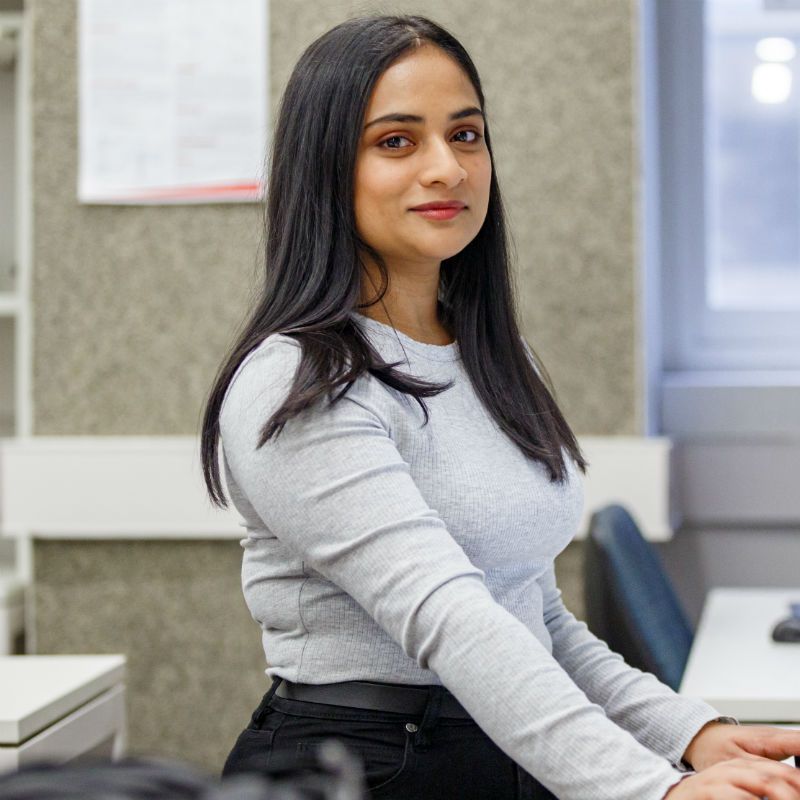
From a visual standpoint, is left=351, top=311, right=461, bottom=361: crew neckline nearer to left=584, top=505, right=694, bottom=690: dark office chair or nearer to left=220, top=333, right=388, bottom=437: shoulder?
left=220, top=333, right=388, bottom=437: shoulder

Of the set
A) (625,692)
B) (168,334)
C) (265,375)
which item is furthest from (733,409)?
(265,375)

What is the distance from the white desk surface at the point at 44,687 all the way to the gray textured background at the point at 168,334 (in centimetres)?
72

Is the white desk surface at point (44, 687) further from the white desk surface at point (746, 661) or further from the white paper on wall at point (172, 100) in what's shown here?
the white paper on wall at point (172, 100)

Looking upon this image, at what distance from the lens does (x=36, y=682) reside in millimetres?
1513

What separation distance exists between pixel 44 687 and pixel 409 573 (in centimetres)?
74

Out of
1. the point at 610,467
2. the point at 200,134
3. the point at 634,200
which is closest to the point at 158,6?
the point at 200,134

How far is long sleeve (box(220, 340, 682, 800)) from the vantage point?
87 cm

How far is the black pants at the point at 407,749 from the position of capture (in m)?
1.04

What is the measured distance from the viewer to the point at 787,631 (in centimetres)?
185

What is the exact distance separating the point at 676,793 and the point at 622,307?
4.96 ft

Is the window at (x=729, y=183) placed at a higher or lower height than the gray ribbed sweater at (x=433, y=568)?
higher

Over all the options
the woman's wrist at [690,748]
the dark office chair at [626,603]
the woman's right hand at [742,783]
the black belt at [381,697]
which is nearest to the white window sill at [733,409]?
the dark office chair at [626,603]

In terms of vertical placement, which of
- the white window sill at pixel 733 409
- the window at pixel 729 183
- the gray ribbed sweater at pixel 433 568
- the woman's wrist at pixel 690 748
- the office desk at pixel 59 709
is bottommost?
the office desk at pixel 59 709

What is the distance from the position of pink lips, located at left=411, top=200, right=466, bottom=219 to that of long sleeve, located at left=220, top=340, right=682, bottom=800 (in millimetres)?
198
